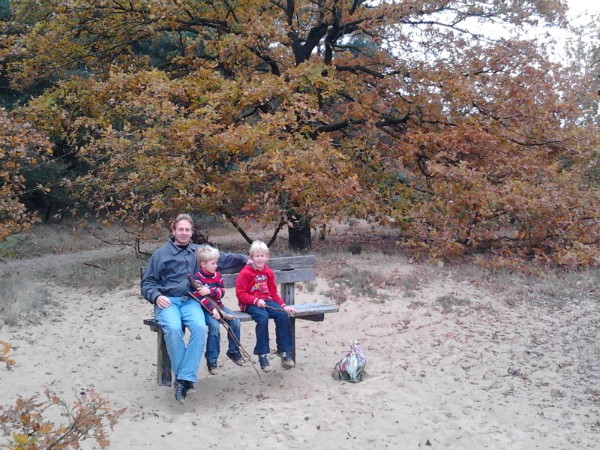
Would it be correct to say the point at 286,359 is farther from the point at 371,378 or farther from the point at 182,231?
the point at 182,231

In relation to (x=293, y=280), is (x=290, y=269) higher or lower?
higher

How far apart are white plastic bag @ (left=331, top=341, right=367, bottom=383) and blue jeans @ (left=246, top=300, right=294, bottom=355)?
0.49 m

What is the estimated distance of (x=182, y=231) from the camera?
5.89 meters

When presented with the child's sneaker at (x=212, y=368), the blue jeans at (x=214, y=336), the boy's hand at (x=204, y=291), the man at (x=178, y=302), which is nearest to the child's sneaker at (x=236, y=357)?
the blue jeans at (x=214, y=336)

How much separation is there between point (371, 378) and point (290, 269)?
1355 millimetres

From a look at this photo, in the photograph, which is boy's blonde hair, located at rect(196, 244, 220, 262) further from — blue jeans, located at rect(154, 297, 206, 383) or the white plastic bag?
the white plastic bag

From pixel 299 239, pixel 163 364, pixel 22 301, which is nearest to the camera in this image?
pixel 163 364

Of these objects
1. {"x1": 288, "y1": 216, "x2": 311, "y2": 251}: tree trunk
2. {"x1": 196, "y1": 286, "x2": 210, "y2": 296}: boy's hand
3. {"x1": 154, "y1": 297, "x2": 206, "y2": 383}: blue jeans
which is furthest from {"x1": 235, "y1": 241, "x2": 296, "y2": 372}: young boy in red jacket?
{"x1": 288, "y1": 216, "x2": 311, "y2": 251}: tree trunk

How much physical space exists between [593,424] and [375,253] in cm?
602

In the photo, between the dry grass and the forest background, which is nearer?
the dry grass

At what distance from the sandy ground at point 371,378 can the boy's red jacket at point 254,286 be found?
0.74m

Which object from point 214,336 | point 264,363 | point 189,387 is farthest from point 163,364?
point 264,363

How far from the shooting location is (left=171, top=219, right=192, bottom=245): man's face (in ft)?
19.3

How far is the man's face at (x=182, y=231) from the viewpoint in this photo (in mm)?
5895
